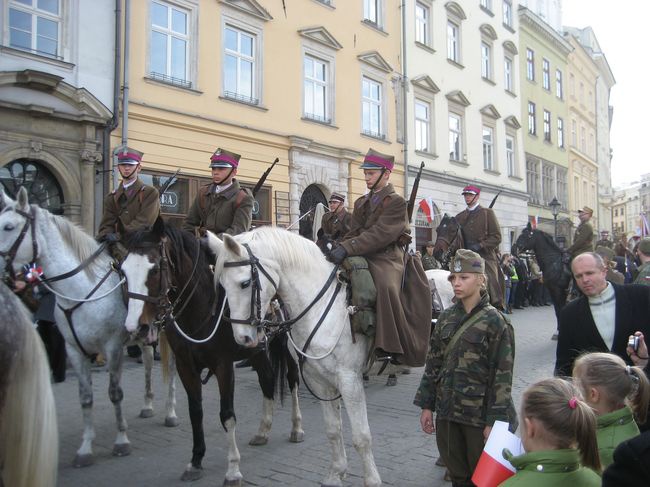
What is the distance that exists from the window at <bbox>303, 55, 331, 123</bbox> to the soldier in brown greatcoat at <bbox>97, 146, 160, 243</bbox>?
11.1m

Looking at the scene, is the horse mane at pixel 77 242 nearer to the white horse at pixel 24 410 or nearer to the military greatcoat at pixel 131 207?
the military greatcoat at pixel 131 207

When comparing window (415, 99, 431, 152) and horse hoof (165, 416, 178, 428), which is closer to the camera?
horse hoof (165, 416, 178, 428)

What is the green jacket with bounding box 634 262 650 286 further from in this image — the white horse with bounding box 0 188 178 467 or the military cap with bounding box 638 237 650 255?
the white horse with bounding box 0 188 178 467

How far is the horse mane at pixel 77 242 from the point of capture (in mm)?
5496

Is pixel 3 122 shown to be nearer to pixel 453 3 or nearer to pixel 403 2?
pixel 403 2

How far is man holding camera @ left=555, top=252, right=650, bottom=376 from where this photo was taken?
12.5ft

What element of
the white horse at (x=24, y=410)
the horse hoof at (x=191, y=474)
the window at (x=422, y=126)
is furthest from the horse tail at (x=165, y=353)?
the window at (x=422, y=126)

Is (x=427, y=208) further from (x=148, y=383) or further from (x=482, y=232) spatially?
(x=148, y=383)

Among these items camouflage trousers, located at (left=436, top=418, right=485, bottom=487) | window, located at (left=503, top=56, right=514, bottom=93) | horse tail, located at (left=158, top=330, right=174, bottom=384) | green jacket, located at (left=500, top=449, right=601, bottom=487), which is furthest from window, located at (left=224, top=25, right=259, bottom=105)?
window, located at (left=503, top=56, right=514, bottom=93)

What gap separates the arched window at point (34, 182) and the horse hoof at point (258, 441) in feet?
25.4

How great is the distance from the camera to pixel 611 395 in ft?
8.30

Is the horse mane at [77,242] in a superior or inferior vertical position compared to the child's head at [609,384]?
superior

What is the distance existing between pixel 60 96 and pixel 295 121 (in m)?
6.81

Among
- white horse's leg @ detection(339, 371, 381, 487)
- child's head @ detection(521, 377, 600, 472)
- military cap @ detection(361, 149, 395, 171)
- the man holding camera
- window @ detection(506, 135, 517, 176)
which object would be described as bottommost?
white horse's leg @ detection(339, 371, 381, 487)
